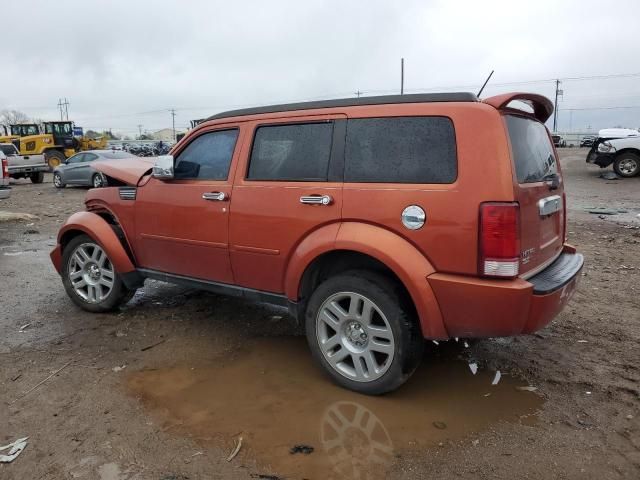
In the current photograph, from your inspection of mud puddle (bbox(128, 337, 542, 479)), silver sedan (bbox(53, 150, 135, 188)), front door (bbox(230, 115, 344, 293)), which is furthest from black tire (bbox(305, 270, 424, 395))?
silver sedan (bbox(53, 150, 135, 188))

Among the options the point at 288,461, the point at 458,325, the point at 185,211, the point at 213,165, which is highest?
the point at 213,165

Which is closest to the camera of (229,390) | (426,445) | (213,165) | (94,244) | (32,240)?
(426,445)

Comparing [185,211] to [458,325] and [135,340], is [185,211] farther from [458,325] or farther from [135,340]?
[458,325]

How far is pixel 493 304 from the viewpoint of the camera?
2865mm

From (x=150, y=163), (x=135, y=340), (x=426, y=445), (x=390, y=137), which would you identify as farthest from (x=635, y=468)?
(x=150, y=163)

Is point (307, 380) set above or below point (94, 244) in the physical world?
below

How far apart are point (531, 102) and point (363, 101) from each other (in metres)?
1.18

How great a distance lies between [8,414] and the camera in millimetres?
3246

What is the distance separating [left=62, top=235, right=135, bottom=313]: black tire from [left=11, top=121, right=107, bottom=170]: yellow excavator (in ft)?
89.2

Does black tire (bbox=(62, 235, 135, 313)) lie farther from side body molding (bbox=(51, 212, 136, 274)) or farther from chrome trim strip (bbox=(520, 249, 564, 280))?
chrome trim strip (bbox=(520, 249, 564, 280))

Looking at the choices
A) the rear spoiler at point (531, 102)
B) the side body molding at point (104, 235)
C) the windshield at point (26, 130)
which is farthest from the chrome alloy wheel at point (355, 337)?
the windshield at point (26, 130)

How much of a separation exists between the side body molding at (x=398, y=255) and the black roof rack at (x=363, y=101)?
84cm

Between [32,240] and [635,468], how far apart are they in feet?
31.3

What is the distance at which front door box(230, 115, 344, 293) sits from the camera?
3.45 m
